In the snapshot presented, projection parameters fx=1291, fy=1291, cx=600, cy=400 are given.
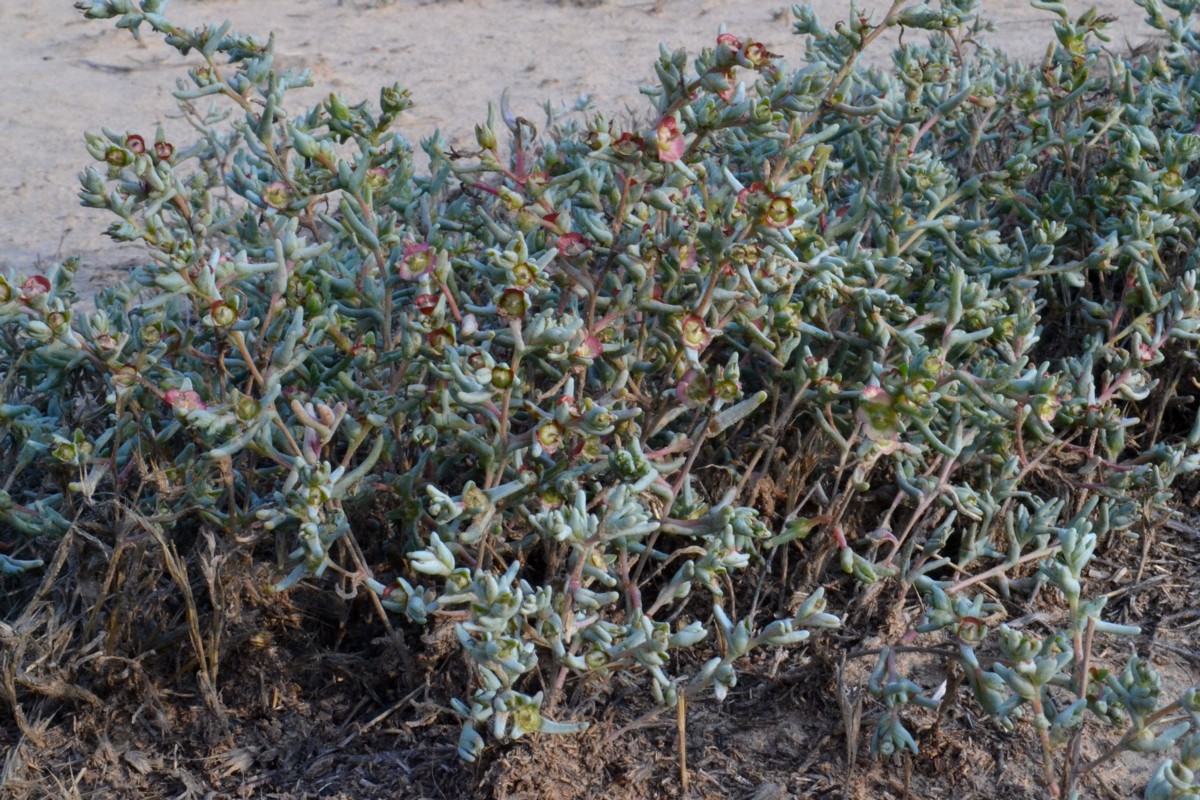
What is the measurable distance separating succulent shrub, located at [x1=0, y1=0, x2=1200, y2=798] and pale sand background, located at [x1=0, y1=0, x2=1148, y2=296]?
96.2 inches

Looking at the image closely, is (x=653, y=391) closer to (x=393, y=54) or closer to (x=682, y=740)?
(x=682, y=740)

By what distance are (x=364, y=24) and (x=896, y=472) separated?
17.4 ft

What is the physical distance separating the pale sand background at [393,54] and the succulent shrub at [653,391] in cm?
244

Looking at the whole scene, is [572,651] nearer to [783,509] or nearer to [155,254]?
[783,509]

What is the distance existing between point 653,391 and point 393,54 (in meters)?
4.53

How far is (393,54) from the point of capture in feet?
21.3

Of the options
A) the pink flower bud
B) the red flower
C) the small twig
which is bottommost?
the small twig

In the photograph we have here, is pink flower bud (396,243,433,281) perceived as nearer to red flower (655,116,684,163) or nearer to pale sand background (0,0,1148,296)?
red flower (655,116,684,163)

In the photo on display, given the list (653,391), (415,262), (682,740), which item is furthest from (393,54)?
(682,740)

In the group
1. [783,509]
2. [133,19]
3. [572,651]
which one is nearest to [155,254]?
[133,19]

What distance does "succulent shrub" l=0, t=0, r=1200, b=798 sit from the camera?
2.03 meters

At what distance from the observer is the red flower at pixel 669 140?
6.66ft

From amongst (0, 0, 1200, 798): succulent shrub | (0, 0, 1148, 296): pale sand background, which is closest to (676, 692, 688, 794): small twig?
(0, 0, 1200, 798): succulent shrub

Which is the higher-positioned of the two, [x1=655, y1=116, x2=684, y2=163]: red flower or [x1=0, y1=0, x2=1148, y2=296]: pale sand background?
[x1=655, y1=116, x2=684, y2=163]: red flower
